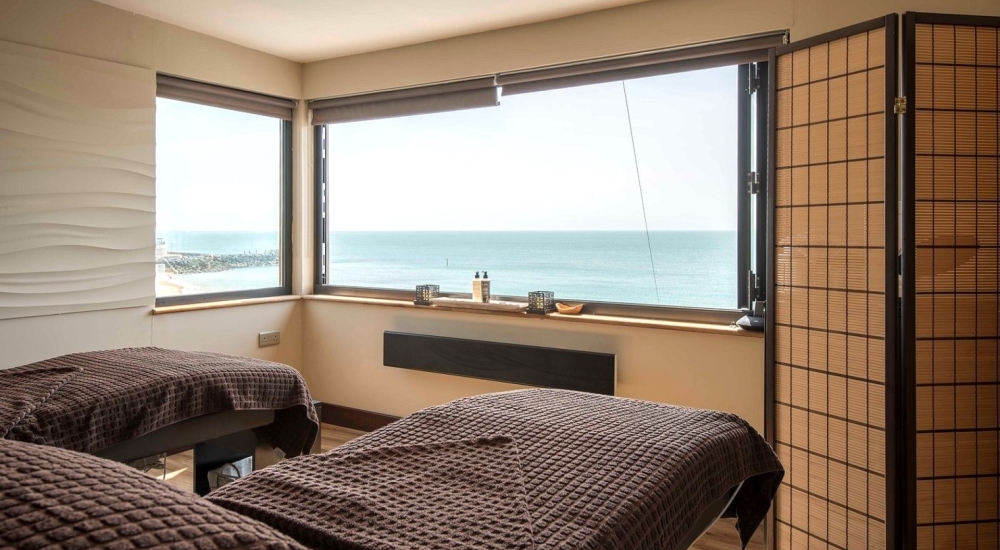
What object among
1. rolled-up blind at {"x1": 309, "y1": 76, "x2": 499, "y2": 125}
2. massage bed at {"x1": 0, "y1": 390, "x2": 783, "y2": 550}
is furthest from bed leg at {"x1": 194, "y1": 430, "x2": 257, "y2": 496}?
rolled-up blind at {"x1": 309, "y1": 76, "x2": 499, "y2": 125}

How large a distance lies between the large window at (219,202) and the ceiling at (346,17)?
510 millimetres

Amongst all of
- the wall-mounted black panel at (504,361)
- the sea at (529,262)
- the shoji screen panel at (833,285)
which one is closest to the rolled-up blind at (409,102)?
the sea at (529,262)

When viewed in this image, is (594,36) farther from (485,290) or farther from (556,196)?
(485,290)

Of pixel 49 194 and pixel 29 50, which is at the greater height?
pixel 29 50

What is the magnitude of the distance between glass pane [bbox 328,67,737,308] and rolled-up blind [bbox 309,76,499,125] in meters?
0.17

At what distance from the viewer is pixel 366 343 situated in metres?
4.20

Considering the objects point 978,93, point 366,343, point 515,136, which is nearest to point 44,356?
point 366,343

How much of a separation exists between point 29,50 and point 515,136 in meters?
2.38

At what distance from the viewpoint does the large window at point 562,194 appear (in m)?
3.19

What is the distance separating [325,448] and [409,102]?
207 centimetres

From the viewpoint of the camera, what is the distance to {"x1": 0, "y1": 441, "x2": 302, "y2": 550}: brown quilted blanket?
2.44ft

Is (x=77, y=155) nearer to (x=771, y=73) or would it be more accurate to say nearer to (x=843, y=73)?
(x=771, y=73)

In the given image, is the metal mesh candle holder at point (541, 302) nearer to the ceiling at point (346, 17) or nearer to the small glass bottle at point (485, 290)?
the small glass bottle at point (485, 290)

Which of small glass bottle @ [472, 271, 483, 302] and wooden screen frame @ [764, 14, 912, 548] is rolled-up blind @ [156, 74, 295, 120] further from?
wooden screen frame @ [764, 14, 912, 548]
